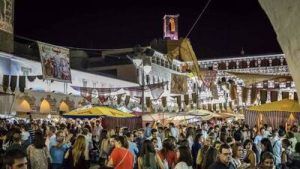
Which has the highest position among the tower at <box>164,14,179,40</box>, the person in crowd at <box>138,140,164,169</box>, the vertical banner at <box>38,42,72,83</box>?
the tower at <box>164,14,179,40</box>

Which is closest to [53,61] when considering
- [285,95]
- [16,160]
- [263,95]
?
[263,95]

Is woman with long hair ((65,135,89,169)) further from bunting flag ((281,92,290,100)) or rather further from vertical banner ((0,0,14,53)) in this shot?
vertical banner ((0,0,14,53))

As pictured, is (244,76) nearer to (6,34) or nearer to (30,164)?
(30,164)

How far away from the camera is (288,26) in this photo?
238 cm

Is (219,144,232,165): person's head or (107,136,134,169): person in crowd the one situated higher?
(219,144,232,165): person's head

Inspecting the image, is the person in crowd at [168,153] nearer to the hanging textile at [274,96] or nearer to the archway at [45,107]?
the hanging textile at [274,96]

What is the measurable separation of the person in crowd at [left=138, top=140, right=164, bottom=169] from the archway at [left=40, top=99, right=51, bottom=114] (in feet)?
84.3

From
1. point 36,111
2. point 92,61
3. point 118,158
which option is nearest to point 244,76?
point 118,158

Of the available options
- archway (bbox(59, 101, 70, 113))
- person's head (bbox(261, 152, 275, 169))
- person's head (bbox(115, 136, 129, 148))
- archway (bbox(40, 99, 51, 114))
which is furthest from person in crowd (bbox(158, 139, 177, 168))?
archway (bbox(59, 101, 70, 113))

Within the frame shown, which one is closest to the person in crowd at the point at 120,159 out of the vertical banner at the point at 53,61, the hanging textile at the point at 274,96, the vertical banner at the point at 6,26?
the vertical banner at the point at 53,61

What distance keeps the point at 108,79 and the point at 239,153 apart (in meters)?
41.0

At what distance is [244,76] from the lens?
18891 millimetres

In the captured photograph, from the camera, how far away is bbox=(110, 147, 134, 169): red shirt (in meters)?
8.69

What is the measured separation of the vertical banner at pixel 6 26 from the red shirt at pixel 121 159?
2742 cm
